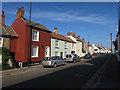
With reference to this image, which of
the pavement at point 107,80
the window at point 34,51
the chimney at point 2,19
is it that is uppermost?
the chimney at point 2,19

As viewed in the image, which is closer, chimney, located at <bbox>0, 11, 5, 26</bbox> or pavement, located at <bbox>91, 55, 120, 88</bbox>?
pavement, located at <bbox>91, 55, 120, 88</bbox>

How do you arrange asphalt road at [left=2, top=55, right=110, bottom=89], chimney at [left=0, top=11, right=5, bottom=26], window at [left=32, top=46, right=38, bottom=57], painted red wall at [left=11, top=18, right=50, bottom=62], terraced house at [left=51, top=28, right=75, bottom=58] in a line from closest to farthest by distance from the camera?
asphalt road at [left=2, top=55, right=110, bottom=89]
chimney at [left=0, top=11, right=5, bottom=26]
painted red wall at [left=11, top=18, right=50, bottom=62]
window at [left=32, top=46, right=38, bottom=57]
terraced house at [left=51, top=28, right=75, bottom=58]

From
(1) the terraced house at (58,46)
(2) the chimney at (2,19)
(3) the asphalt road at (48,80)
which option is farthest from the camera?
(1) the terraced house at (58,46)

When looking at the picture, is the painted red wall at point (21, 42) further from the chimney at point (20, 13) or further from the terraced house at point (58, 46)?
the terraced house at point (58, 46)

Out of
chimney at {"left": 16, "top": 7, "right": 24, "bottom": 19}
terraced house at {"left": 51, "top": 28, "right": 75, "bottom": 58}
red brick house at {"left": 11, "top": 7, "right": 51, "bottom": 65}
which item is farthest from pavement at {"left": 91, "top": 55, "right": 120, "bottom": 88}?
chimney at {"left": 16, "top": 7, "right": 24, "bottom": 19}

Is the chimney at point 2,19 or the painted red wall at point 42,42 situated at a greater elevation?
the chimney at point 2,19

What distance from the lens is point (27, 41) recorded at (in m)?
16.9

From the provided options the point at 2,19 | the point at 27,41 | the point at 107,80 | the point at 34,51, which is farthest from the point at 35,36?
the point at 107,80

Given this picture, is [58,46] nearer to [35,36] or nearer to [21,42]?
[35,36]

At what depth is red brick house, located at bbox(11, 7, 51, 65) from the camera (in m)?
16.5

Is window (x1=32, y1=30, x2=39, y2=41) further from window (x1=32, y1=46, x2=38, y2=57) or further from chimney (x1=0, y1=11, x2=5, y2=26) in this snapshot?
chimney (x1=0, y1=11, x2=5, y2=26)

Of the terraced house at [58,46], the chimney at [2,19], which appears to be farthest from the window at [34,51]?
the chimney at [2,19]

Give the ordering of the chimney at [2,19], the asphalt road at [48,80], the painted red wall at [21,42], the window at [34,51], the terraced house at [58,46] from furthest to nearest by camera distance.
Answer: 1. the terraced house at [58,46]
2. the window at [34,51]
3. the painted red wall at [21,42]
4. the chimney at [2,19]
5. the asphalt road at [48,80]

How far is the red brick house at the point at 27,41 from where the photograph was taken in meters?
16.5
